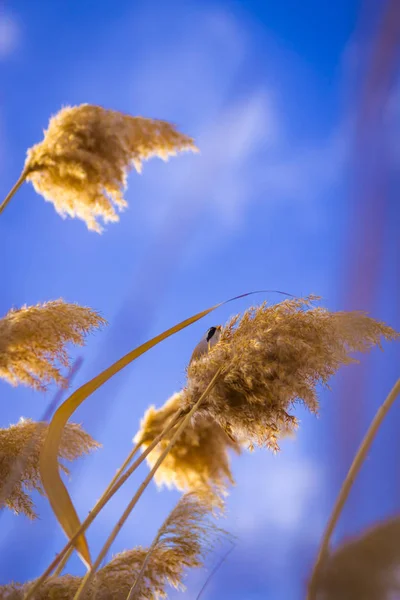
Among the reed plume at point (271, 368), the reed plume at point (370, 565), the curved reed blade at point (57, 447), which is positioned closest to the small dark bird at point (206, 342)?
the reed plume at point (271, 368)

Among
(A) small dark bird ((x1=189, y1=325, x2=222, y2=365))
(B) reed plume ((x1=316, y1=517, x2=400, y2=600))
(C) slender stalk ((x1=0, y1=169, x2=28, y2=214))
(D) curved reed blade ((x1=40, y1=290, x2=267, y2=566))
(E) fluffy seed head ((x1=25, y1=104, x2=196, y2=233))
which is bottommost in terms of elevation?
(B) reed plume ((x1=316, y1=517, x2=400, y2=600))

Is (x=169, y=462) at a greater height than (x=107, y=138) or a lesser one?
lesser

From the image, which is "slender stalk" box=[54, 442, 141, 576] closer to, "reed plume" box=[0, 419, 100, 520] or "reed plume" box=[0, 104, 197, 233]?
"reed plume" box=[0, 419, 100, 520]

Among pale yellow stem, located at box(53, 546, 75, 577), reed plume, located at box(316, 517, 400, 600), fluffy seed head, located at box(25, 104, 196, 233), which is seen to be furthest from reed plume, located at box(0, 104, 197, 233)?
reed plume, located at box(316, 517, 400, 600)

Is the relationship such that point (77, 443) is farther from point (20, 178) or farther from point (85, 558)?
point (20, 178)

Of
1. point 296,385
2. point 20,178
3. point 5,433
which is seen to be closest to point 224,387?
point 296,385

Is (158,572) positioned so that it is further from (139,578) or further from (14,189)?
(14,189)

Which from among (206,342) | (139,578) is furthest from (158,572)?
(206,342)
